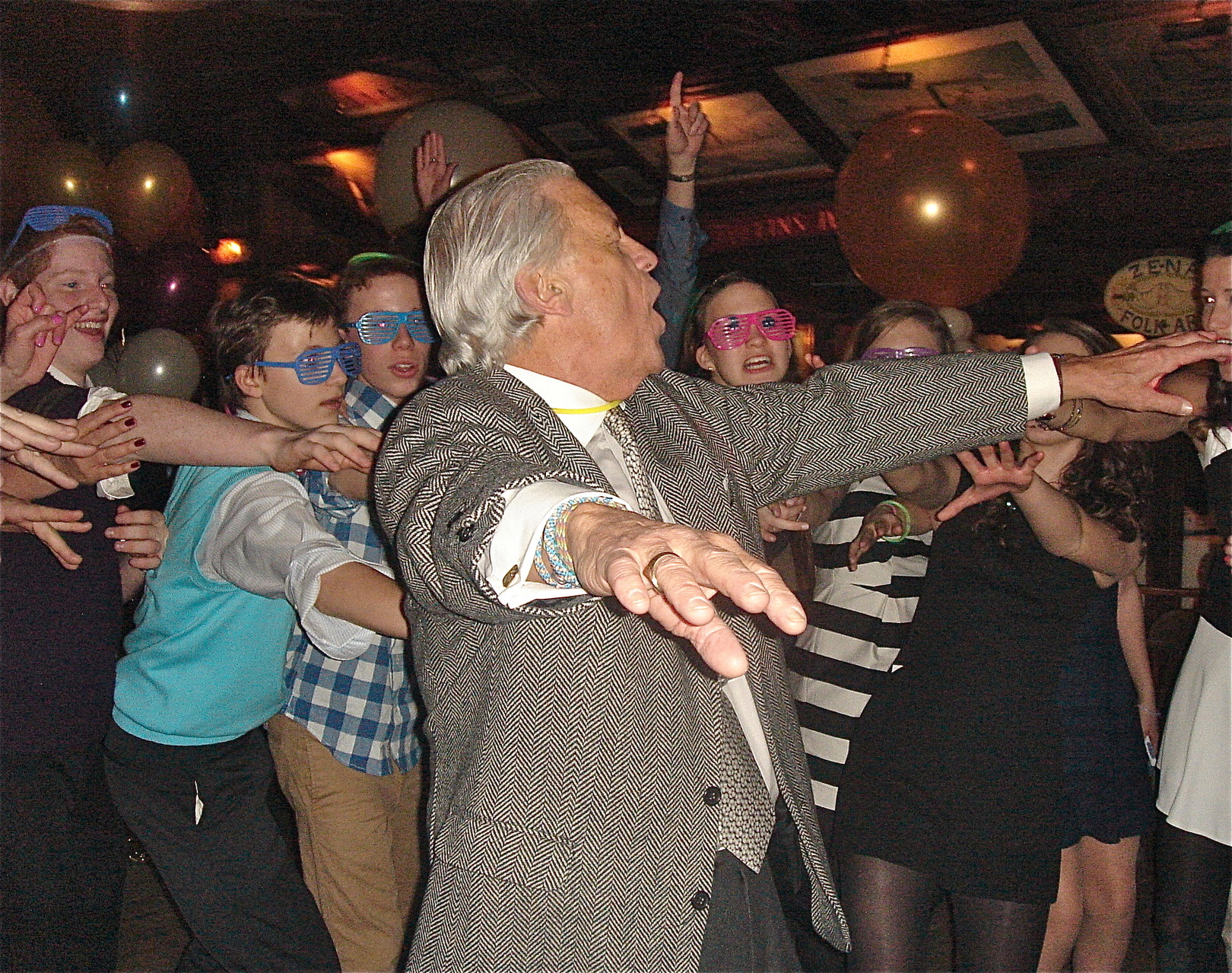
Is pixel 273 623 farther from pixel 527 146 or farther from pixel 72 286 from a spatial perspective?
pixel 527 146

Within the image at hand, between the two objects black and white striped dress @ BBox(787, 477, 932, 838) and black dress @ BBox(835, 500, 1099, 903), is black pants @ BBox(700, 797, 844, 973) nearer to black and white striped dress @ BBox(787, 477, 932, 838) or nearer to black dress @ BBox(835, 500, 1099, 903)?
black dress @ BBox(835, 500, 1099, 903)

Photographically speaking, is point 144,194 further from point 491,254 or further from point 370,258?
point 491,254

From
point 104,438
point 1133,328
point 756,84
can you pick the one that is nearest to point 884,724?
point 104,438

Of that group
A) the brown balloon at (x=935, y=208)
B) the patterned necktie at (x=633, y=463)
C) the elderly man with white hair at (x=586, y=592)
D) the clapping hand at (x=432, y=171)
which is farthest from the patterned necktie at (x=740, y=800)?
the brown balloon at (x=935, y=208)

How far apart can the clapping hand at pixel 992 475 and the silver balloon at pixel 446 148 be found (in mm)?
1945

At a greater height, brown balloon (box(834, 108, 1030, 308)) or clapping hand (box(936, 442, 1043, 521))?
brown balloon (box(834, 108, 1030, 308))

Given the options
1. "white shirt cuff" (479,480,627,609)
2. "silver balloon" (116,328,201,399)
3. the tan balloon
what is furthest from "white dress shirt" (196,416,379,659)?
the tan balloon

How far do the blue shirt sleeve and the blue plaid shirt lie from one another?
1028 mm

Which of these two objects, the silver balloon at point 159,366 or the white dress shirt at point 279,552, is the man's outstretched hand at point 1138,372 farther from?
the silver balloon at point 159,366

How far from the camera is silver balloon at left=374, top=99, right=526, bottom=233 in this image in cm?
347

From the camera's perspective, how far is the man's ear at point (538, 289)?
1.41 m

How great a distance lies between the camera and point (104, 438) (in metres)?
1.87

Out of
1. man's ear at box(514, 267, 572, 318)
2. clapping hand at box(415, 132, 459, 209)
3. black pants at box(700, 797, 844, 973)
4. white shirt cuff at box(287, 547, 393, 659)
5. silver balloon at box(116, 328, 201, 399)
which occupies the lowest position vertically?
black pants at box(700, 797, 844, 973)

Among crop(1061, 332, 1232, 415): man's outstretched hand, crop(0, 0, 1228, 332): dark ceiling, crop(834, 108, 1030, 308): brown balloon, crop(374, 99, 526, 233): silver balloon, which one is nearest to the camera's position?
crop(1061, 332, 1232, 415): man's outstretched hand
